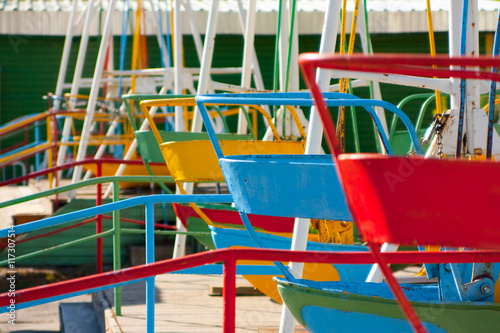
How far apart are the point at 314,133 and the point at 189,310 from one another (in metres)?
2.08

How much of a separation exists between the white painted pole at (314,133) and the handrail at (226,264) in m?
0.77

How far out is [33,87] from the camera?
13.3m

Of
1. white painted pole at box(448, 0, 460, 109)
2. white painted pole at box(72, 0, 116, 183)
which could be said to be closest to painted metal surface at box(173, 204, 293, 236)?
white painted pole at box(448, 0, 460, 109)

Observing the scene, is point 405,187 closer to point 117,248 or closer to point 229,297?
point 229,297

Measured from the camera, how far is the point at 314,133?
8.59 ft

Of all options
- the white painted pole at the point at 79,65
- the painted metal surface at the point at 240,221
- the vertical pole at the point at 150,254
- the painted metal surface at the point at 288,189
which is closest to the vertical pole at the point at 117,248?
the painted metal surface at the point at 240,221

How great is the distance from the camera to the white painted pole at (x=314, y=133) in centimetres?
256

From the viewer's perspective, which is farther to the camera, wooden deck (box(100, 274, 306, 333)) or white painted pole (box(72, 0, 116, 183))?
white painted pole (box(72, 0, 116, 183))

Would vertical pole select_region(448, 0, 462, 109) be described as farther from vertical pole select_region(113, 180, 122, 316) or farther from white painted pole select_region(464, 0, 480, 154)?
vertical pole select_region(113, 180, 122, 316)

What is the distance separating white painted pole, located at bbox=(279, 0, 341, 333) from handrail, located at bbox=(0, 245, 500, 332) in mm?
774

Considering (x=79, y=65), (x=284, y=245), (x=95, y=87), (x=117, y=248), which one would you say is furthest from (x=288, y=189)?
(x=79, y=65)

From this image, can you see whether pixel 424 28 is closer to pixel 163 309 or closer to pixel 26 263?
pixel 26 263

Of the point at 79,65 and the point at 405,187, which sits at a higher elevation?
the point at 79,65

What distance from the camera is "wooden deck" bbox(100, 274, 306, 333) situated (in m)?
3.91
